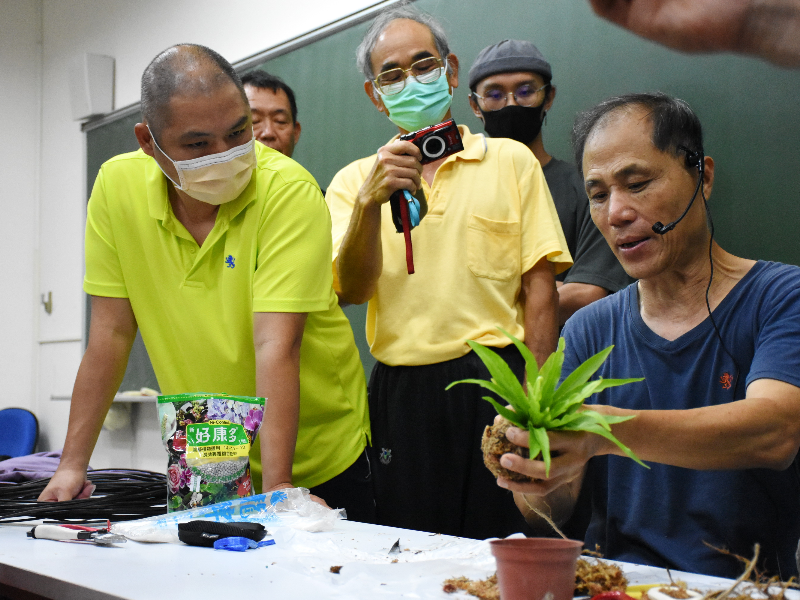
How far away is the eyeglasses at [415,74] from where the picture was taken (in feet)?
6.27

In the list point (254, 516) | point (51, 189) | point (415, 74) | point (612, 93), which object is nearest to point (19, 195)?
point (51, 189)

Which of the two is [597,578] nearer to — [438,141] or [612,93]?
[438,141]

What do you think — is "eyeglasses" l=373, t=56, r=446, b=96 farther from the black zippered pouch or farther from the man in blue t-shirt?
the black zippered pouch

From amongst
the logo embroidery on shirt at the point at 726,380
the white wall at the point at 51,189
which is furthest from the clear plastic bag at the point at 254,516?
the white wall at the point at 51,189

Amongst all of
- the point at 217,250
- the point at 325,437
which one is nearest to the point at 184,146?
the point at 217,250

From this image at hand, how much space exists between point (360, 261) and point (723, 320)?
0.83 metres

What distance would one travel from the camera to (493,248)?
5.89 feet

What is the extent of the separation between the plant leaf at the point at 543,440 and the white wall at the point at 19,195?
4980 mm

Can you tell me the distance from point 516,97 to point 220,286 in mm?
1081

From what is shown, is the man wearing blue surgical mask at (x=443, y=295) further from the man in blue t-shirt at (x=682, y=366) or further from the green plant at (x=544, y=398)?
the green plant at (x=544, y=398)

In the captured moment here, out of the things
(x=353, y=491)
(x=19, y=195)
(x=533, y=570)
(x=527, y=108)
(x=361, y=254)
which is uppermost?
(x=19, y=195)

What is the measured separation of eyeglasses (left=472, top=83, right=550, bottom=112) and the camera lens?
1.61ft

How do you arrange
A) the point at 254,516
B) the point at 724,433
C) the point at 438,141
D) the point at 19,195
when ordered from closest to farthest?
the point at 724,433 < the point at 254,516 < the point at 438,141 < the point at 19,195

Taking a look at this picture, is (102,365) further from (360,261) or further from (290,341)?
(360,261)
